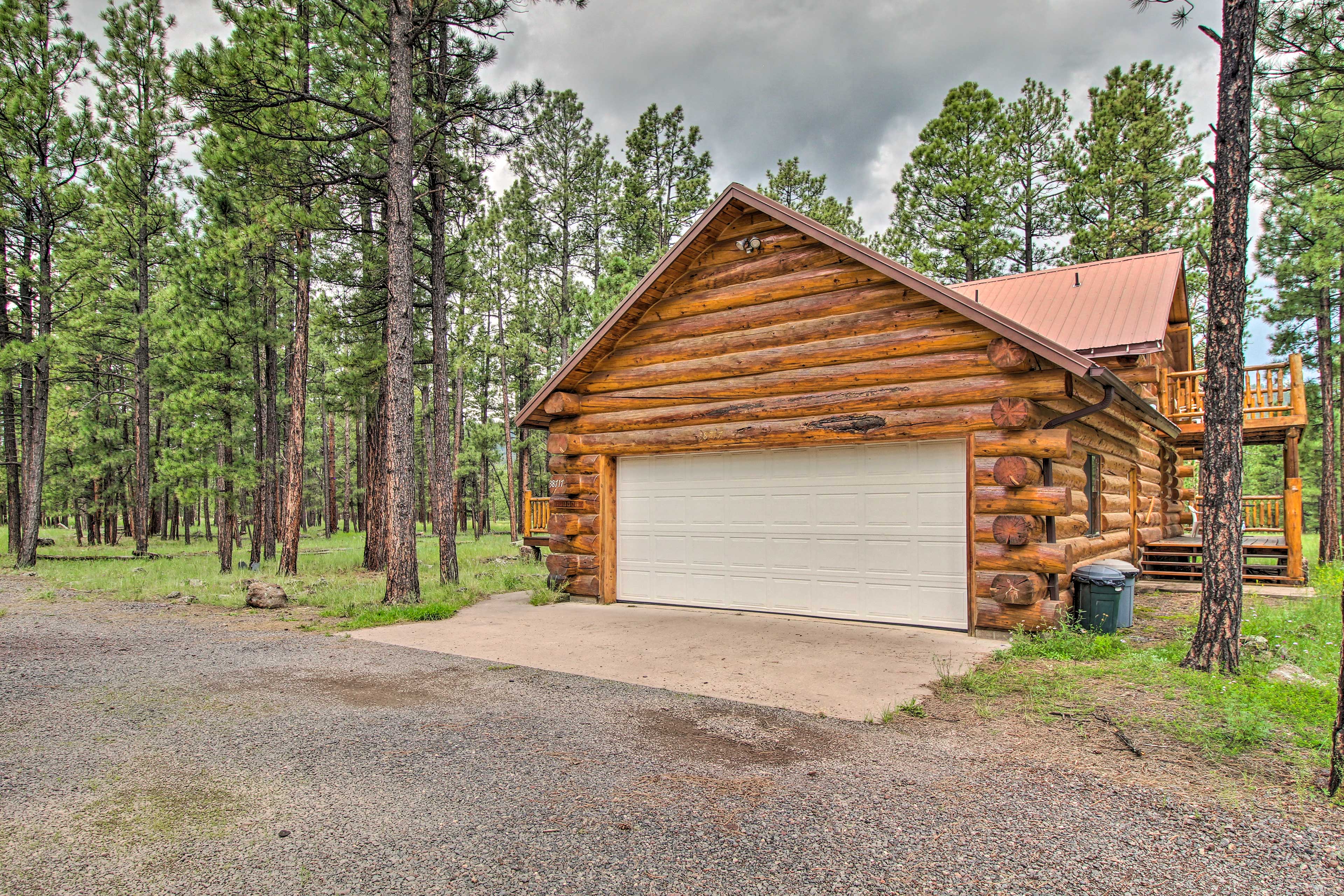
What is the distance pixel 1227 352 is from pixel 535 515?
47.0 ft

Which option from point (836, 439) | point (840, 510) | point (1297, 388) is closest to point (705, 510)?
point (840, 510)

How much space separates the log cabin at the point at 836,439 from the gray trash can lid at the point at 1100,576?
27cm

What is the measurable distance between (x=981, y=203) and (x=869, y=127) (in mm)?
5301

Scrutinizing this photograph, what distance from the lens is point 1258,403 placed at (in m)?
12.5

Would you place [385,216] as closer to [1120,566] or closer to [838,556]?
[838,556]

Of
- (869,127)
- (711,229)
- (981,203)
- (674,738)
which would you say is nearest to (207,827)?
(674,738)

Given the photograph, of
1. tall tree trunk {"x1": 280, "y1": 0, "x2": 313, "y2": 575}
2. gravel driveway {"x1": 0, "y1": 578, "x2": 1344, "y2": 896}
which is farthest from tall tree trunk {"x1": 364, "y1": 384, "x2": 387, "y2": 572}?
gravel driveway {"x1": 0, "y1": 578, "x2": 1344, "y2": 896}

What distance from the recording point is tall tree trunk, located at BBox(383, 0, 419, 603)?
33.5 ft

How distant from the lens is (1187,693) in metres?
5.33

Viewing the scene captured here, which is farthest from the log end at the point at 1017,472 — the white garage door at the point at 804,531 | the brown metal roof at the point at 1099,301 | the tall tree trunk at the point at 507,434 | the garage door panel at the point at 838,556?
the tall tree trunk at the point at 507,434

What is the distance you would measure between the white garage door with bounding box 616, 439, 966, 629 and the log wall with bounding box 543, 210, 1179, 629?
280 mm

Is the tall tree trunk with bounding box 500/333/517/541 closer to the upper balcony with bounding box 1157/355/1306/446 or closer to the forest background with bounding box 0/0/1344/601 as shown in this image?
the forest background with bounding box 0/0/1344/601

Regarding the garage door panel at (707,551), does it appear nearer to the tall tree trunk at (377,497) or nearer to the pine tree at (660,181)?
the tall tree trunk at (377,497)

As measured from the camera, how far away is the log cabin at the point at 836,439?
758 cm
